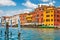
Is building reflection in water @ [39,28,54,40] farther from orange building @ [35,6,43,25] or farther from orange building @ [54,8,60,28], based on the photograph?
orange building @ [35,6,43,25]

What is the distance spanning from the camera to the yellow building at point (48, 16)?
86.3ft

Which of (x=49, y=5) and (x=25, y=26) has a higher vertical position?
(x=49, y=5)

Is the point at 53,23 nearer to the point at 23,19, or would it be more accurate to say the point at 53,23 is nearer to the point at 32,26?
the point at 32,26

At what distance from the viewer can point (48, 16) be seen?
1054 inches

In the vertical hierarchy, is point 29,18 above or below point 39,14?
below

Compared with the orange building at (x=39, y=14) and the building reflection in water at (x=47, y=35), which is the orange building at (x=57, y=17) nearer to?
the orange building at (x=39, y=14)

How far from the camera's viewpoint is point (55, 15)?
26.2 meters

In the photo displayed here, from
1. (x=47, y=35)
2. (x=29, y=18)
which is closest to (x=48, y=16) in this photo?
(x=29, y=18)

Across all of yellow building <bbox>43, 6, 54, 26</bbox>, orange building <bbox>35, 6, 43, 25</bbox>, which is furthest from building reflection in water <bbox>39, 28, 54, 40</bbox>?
orange building <bbox>35, 6, 43, 25</bbox>

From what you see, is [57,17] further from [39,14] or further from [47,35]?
[47,35]

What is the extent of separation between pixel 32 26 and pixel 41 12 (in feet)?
6.82

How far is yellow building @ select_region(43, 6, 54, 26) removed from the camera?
26312mm

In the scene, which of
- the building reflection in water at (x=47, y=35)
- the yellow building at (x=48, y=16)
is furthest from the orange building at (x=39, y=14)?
the building reflection in water at (x=47, y=35)

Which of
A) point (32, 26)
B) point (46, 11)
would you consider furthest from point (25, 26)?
point (46, 11)
